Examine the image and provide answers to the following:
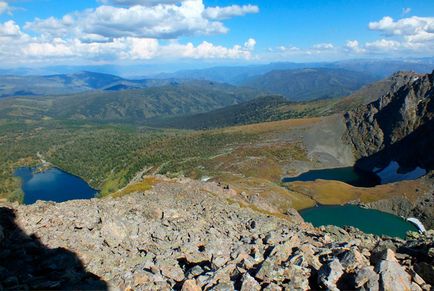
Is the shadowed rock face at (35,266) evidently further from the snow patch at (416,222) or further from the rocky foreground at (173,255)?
the snow patch at (416,222)

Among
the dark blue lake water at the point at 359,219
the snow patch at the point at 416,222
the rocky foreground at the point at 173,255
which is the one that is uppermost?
the rocky foreground at the point at 173,255

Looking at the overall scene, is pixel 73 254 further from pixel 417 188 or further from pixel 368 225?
pixel 417 188

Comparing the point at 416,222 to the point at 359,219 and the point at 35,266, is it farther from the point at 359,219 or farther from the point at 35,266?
the point at 35,266

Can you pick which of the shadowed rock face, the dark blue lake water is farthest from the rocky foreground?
the dark blue lake water

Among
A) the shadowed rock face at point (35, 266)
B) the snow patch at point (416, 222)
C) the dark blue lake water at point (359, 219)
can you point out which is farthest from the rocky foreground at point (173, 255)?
the snow patch at point (416, 222)

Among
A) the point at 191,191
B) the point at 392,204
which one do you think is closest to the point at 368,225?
the point at 392,204

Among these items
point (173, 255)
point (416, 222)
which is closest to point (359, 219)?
point (416, 222)

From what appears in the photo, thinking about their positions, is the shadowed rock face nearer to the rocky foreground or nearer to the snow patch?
the rocky foreground
